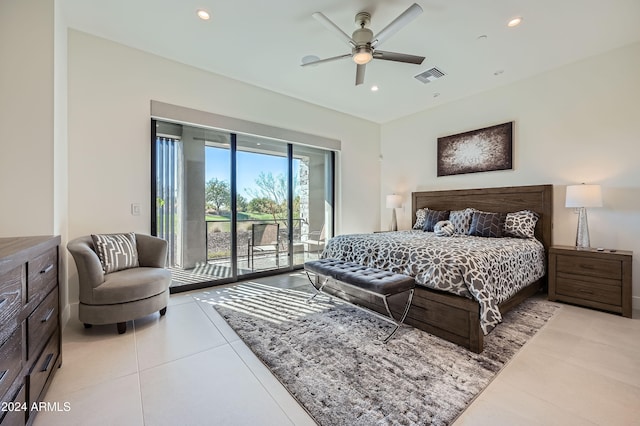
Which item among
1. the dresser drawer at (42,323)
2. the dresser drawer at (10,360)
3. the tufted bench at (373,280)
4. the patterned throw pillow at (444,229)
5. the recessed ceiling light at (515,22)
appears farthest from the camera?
the patterned throw pillow at (444,229)

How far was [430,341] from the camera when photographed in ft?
7.22

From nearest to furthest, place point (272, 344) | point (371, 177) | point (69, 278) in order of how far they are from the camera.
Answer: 1. point (272, 344)
2. point (69, 278)
3. point (371, 177)

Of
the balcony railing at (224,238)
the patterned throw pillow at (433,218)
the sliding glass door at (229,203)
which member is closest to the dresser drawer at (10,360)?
the sliding glass door at (229,203)

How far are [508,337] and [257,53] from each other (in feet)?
12.9

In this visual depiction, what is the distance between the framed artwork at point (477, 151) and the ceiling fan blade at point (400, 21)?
8.71 ft

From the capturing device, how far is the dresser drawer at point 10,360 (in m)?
1.00

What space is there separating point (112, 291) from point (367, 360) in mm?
2198

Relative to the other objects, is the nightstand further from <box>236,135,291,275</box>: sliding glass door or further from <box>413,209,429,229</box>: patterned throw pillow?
<box>236,135,291,275</box>: sliding glass door

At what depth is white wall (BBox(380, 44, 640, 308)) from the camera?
3.01m

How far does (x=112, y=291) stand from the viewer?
2.26 meters

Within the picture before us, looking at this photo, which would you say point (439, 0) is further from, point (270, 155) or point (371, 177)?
point (371, 177)

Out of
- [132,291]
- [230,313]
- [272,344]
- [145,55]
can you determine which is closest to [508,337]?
[272,344]

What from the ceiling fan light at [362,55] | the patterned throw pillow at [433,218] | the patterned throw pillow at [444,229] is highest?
the ceiling fan light at [362,55]

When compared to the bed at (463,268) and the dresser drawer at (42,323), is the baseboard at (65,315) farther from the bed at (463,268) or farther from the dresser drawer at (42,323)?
the bed at (463,268)
